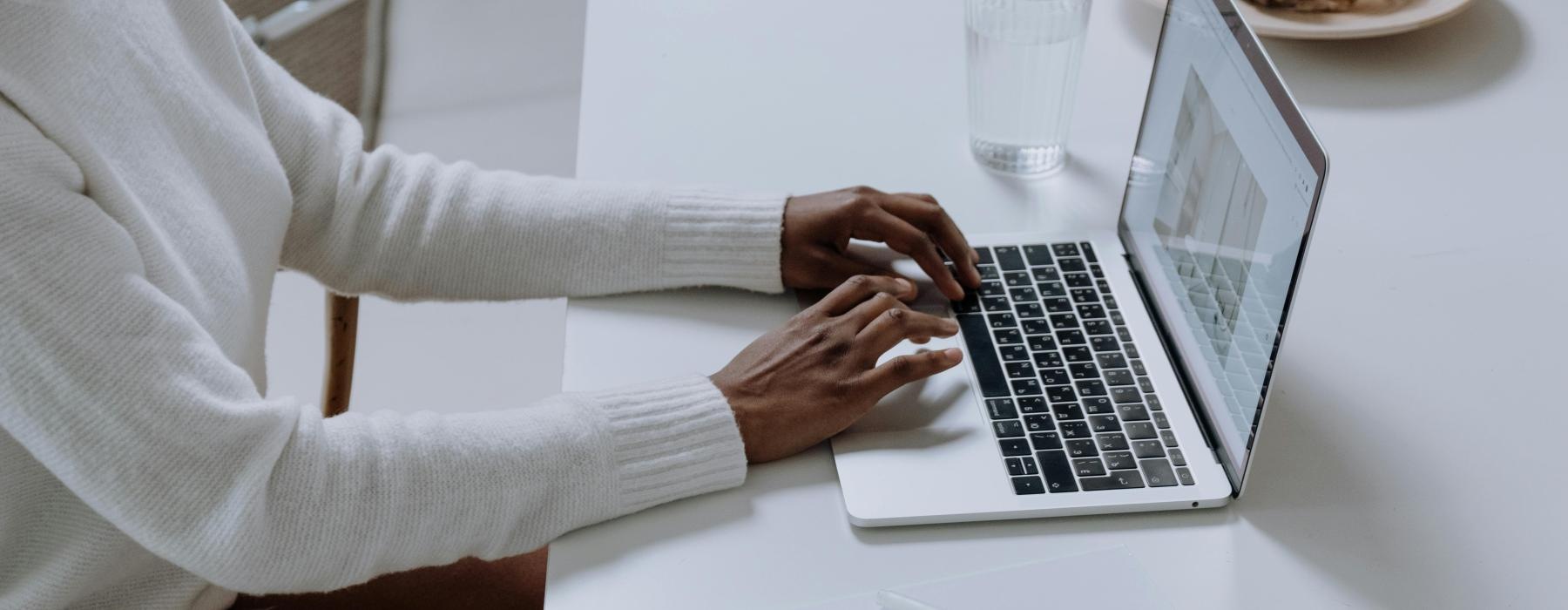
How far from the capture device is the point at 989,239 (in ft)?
3.18

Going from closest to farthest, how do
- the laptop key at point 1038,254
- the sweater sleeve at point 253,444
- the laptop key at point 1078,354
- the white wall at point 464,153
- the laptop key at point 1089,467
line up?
1. the sweater sleeve at point 253,444
2. the laptop key at point 1089,467
3. the laptop key at point 1078,354
4. the laptop key at point 1038,254
5. the white wall at point 464,153

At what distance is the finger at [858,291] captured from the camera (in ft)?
2.80

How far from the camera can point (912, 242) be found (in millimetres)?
912

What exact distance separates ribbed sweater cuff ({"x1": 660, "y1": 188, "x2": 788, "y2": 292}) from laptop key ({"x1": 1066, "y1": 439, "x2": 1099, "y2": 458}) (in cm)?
24

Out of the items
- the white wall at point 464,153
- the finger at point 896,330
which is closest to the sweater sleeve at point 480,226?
the finger at point 896,330

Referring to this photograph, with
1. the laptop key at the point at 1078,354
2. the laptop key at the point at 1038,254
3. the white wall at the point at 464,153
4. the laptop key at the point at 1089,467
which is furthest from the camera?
the white wall at the point at 464,153

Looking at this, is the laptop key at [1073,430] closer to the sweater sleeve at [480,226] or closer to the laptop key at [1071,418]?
the laptop key at [1071,418]

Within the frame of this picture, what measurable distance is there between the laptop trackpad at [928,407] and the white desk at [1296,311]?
5cm

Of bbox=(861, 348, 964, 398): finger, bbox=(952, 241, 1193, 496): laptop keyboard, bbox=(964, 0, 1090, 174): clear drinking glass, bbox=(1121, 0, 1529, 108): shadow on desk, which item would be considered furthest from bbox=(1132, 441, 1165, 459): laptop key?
bbox=(1121, 0, 1529, 108): shadow on desk

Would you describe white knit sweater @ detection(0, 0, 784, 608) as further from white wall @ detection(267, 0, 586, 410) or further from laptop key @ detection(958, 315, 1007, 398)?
white wall @ detection(267, 0, 586, 410)

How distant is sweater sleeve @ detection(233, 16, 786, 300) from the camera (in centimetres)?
91

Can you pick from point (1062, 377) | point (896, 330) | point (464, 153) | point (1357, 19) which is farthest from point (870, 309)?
point (464, 153)

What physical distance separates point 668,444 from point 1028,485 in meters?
0.20

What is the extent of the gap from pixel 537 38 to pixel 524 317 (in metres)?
0.89
